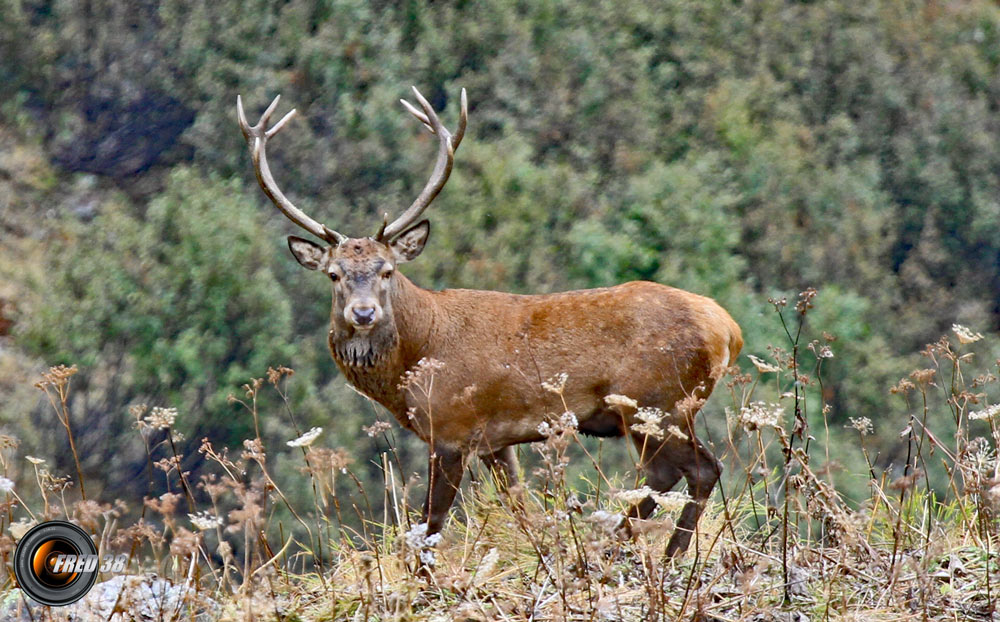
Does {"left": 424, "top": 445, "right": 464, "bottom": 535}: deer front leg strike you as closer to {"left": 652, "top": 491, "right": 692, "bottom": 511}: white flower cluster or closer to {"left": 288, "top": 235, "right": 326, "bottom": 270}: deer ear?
{"left": 288, "top": 235, "right": 326, "bottom": 270}: deer ear

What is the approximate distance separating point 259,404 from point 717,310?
1400 cm

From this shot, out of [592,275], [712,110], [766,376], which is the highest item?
[712,110]

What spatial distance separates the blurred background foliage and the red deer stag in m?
12.3

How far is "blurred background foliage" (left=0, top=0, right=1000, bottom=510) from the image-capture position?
1916 cm

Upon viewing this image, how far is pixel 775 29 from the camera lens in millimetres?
29266

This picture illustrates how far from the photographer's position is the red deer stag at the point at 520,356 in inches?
239

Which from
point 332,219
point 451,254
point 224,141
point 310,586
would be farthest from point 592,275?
point 310,586

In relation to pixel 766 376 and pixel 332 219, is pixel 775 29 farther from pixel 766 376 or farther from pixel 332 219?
pixel 332 219

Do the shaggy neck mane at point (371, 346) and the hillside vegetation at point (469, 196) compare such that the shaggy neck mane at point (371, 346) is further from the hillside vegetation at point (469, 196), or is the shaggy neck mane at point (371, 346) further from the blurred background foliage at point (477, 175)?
the blurred background foliage at point (477, 175)

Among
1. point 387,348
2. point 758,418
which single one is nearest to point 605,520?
point 758,418

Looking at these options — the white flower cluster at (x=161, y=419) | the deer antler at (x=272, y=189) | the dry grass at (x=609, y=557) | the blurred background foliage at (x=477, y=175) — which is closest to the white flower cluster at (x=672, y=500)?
the dry grass at (x=609, y=557)

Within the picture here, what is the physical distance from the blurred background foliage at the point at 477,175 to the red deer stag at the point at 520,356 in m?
→ 12.3

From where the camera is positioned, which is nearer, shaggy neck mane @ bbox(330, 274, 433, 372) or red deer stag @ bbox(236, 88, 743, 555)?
red deer stag @ bbox(236, 88, 743, 555)

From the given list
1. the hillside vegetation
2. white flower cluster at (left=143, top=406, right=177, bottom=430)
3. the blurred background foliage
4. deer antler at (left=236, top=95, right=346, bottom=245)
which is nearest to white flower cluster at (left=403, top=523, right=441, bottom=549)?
white flower cluster at (left=143, top=406, right=177, bottom=430)
